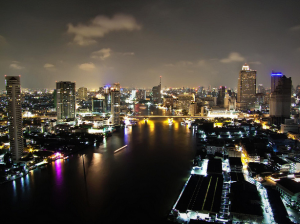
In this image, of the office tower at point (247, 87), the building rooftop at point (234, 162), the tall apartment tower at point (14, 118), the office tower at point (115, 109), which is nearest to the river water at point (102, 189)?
the tall apartment tower at point (14, 118)

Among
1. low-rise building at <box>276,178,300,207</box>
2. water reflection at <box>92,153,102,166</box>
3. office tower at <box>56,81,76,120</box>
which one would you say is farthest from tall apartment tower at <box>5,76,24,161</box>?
office tower at <box>56,81,76,120</box>

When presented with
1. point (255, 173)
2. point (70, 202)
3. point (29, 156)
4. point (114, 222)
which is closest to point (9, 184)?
point (29, 156)

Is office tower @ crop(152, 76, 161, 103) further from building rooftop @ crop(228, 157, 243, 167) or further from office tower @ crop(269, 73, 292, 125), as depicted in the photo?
building rooftop @ crop(228, 157, 243, 167)

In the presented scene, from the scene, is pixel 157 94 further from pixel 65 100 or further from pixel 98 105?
pixel 65 100

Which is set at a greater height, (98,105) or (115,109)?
(98,105)

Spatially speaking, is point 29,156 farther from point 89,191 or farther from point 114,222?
point 114,222

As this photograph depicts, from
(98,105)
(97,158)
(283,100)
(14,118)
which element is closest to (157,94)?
(98,105)
